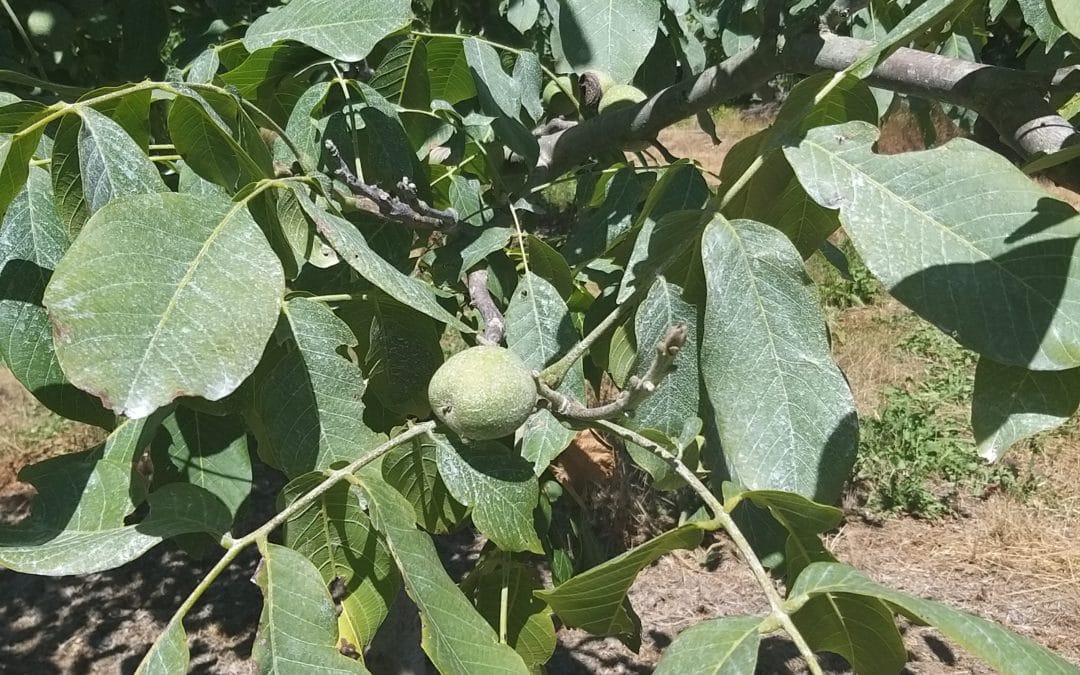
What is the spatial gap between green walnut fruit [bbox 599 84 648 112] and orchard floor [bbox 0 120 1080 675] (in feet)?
7.90

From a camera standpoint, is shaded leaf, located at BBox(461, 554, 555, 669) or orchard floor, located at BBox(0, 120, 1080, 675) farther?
orchard floor, located at BBox(0, 120, 1080, 675)

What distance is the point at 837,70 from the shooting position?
952 millimetres

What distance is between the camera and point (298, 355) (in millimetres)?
855

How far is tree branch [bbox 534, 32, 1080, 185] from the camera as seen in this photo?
754mm

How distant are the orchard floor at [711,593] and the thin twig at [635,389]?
2.65 meters

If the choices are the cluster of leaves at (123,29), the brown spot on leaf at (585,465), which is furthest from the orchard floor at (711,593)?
the cluster of leaves at (123,29)

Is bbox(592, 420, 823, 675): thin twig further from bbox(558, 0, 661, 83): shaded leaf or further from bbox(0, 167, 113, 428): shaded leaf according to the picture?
bbox(0, 167, 113, 428): shaded leaf

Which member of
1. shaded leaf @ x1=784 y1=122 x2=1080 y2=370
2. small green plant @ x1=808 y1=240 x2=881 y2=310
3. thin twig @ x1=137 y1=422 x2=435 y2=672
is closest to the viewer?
shaded leaf @ x1=784 y1=122 x2=1080 y2=370

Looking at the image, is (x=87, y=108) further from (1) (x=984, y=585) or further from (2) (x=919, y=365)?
(2) (x=919, y=365)

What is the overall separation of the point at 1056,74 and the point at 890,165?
0.29 metres

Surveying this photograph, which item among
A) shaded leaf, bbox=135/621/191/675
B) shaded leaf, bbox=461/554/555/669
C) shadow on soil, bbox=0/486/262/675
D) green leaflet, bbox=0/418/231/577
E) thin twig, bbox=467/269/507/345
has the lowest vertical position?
shadow on soil, bbox=0/486/262/675

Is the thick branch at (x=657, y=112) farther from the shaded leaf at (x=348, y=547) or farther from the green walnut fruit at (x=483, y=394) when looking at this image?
the shaded leaf at (x=348, y=547)

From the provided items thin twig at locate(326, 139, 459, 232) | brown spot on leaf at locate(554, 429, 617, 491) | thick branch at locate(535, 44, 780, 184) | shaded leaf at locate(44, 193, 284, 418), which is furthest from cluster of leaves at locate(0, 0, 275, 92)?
brown spot on leaf at locate(554, 429, 617, 491)

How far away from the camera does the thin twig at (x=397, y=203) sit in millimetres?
1015
